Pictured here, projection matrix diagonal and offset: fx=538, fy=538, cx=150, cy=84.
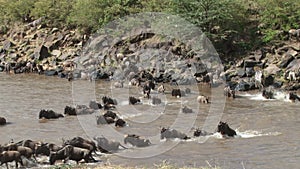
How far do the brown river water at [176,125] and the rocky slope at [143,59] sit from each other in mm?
3184

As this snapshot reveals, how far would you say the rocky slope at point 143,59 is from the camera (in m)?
36.8

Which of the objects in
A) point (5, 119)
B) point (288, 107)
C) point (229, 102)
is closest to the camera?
point (5, 119)

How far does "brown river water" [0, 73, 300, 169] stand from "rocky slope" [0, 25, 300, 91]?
318 centimetres

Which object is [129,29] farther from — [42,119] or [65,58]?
[42,119]

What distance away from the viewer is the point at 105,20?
170 feet

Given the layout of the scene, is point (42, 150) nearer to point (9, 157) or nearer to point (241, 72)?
point (9, 157)

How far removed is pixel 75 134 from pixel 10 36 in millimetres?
41348

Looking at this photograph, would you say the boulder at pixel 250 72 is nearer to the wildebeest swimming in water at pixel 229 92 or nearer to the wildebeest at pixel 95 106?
the wildebeest swimming in water at pixel 229 92

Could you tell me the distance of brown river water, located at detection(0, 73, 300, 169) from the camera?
17859mm

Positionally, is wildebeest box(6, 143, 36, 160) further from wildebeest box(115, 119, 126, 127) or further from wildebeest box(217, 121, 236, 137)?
wildebeest box(217, 121, 236, 137)

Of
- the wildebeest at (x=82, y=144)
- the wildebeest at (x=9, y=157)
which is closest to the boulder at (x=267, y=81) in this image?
the wildebeest at (x=82, y=144)

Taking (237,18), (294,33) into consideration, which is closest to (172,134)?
(294,33)

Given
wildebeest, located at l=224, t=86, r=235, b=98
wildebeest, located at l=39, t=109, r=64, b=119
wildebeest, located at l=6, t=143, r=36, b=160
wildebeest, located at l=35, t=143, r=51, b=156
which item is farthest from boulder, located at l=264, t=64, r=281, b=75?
wildebeest, located at l=6, t=143, r=36, b=160

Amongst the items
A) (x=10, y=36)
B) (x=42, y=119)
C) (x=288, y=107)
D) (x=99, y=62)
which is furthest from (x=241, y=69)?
(x=10, y=36)
